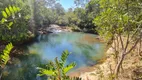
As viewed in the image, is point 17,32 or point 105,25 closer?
point 105,25

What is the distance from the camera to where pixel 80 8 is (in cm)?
5294

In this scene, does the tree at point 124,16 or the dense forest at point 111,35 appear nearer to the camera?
the dense forest at point 111,35

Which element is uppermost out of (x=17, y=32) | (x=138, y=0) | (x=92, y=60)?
(x=138, y=0)

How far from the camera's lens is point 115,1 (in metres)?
8.63

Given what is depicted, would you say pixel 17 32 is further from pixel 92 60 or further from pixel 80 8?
pixel 80 8

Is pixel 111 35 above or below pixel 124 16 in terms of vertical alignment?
below

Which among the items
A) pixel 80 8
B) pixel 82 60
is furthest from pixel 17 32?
pixel 80 8

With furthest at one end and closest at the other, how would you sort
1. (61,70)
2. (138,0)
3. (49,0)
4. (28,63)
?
(49,0), (28,63), (138,0), (61,70)

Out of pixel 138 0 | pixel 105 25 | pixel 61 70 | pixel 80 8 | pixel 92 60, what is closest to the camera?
pixel 61 70

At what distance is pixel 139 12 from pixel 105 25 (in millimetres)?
2661

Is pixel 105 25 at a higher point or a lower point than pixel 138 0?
lower

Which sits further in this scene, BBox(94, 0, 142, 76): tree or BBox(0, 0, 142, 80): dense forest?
BBox(94, 0, 142, 76): tree

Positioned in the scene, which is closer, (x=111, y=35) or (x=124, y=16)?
(x=124, y=16)

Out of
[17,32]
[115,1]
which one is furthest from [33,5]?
[115,1]
